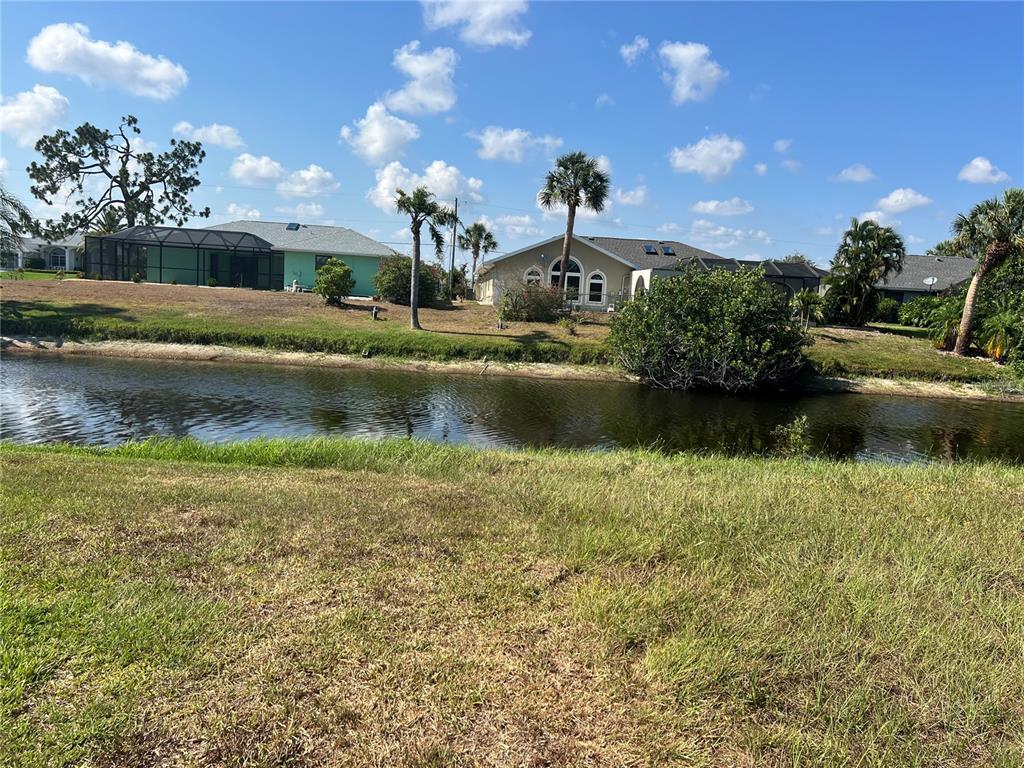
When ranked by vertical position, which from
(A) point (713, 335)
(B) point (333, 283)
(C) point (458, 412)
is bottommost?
(C) point (458, 412)

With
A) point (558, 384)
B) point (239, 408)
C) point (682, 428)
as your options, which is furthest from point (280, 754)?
point (558, 384)

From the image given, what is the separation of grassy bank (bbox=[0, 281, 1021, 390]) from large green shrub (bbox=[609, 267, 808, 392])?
304cm

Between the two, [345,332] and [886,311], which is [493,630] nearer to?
[345,332]

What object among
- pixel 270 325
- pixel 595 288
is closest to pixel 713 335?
pixel 595 288

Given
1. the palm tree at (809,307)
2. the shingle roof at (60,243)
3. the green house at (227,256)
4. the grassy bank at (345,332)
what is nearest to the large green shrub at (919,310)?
the grassy bank at (345,332)

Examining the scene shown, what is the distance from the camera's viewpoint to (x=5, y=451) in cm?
875

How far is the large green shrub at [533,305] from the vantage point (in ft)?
123

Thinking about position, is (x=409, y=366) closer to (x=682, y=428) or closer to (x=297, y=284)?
(x=682, y=428)

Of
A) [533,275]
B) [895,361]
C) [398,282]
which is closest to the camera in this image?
[895,361]

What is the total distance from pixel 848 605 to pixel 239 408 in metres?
16.2

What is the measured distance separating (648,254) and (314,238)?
1025 inches

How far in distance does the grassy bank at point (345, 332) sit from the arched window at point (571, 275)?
22.9 ft

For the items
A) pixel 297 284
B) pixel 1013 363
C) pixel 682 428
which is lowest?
pixel 682 428

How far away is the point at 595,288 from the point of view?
45.0m
